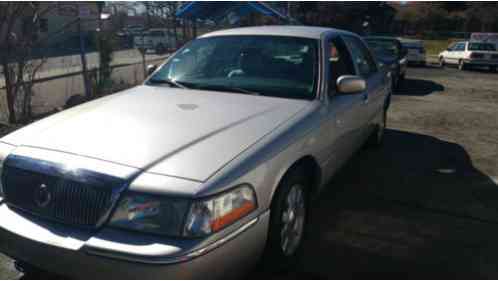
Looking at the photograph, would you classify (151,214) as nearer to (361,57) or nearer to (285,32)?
(285,32)

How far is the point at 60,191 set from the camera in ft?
7.44

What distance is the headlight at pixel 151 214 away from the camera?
210 cm

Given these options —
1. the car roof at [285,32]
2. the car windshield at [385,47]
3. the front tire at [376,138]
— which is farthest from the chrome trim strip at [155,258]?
the car windshield at [385,47]

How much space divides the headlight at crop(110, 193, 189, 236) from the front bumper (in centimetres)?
6

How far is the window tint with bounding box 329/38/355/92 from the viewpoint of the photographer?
3.94m

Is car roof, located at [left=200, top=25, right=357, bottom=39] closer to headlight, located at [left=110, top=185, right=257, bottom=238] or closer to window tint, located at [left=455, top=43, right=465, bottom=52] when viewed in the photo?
headlight, located at [left=110, top=185, right=257, bottom=238]

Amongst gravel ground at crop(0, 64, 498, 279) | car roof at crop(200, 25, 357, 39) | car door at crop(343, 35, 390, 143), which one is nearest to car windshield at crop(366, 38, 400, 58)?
gravel ground at crop(0, 64, 498, 279)

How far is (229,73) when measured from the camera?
3.77m

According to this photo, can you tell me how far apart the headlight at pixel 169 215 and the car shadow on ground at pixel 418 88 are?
1069cm

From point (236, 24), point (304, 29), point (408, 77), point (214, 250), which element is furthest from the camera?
point (236, 24)

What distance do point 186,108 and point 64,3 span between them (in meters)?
6.19

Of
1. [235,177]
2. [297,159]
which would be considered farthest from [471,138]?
[235,177]

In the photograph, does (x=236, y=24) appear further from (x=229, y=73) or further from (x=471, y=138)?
(x=229, y=73)

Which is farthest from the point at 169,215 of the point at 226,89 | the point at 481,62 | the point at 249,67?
the point at 481,62
